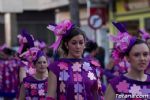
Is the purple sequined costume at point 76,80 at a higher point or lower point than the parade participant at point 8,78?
higher

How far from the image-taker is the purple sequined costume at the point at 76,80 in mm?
5562

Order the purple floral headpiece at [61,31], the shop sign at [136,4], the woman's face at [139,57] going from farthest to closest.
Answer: the shop sign at [136,4] → the purple floral headpiece at [61,31] → the woman's face at [139,57]

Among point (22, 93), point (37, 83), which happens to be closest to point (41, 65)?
point (37, 83)

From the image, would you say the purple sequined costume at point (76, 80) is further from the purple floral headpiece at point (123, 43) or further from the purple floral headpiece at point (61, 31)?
the purple floral headpiece at point (123, 43)

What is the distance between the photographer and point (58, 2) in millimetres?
28375

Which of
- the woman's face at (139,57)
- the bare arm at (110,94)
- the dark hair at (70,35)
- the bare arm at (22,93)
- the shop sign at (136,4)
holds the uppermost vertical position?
the shop sign at (136,4)

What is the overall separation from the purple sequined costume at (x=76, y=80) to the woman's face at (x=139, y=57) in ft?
2.64

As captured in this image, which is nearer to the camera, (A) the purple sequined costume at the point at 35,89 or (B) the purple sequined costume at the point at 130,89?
(B) the purple sequined costume at the point at 130,89

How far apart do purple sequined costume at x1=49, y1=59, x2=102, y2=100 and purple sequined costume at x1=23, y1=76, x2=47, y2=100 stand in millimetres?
1615

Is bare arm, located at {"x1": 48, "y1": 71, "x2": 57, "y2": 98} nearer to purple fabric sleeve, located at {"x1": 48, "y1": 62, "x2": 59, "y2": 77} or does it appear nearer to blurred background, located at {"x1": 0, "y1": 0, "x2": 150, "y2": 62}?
purple fabric sleeve, located at {"x1": 48, "y1": 62, "x2": 59, "y2": 77}

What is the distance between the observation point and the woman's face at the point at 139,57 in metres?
4.84

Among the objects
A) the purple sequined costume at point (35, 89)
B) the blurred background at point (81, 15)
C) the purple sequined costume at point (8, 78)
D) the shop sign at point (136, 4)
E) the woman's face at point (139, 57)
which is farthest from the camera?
the shop sign at point (136, 4)

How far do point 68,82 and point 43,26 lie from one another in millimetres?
27541

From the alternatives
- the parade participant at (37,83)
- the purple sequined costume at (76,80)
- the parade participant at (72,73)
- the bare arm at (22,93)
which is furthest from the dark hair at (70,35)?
the bare arm at (22,93)
